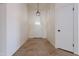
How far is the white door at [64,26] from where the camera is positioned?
4.45 meters

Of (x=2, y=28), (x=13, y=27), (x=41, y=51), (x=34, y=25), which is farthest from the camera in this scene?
(x=34, y=25)

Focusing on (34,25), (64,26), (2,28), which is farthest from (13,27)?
(34,25)

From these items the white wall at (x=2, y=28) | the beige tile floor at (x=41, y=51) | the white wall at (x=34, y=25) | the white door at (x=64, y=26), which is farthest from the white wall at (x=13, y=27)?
the white wall at (x=34, y=25)

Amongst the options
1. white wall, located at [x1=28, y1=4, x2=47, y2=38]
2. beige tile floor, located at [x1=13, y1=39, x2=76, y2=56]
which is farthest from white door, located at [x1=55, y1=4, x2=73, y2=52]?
white wall, located at [x1=28, y1=4, x2=47, y2=38]

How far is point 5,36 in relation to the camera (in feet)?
10.5

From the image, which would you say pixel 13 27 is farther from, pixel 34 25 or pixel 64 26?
pixel 34 25

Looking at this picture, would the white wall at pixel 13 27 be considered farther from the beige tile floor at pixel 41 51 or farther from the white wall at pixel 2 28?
the beige tile floor at pixel 41 51

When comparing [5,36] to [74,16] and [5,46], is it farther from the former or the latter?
[74,16]

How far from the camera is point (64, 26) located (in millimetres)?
4719

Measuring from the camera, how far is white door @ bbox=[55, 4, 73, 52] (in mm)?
4449

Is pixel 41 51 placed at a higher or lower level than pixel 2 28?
lower

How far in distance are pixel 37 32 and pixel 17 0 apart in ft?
27.0

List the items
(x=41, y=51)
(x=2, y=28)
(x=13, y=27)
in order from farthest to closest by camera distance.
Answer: (x=41, y=51), (x=13, y=27), (x=2, y=28)

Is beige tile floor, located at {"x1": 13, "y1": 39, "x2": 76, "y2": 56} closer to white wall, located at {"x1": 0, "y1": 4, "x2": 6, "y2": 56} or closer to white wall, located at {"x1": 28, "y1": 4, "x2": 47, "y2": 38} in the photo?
white wall, located at {"x1": 0, "y1": 4, "x2": 6, "y2": 56}
